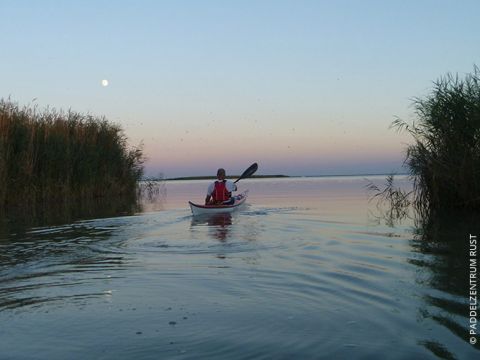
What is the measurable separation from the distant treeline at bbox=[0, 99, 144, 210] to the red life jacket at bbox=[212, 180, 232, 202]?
6849mm

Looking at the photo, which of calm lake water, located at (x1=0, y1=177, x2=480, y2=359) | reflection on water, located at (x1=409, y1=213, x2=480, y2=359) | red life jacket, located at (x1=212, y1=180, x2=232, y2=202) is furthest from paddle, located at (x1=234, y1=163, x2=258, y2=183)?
calm lake water, located at (x1=0, y1=177, x2=480, y2=359)

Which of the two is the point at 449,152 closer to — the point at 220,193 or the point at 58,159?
the point at 220,193

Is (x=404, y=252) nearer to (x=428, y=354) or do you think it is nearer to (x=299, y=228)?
(x=299, y=228)

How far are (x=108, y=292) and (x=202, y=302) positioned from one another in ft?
3.76

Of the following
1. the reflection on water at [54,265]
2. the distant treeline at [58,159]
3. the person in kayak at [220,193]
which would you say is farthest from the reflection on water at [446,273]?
the distant treeline at [58,159]

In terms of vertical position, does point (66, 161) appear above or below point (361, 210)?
above

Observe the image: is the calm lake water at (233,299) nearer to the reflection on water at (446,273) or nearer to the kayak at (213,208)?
the reflection on water at (446,273)

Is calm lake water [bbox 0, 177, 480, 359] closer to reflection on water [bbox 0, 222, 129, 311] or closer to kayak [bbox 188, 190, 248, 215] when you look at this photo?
reflection on water [bbox 0, 222, 129, 311]

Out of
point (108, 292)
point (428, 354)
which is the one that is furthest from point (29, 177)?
point (428, 354)

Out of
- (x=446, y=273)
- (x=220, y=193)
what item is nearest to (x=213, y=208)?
(x=220, y=193)

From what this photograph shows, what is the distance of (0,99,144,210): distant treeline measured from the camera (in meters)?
18.1

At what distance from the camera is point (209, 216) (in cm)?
1538

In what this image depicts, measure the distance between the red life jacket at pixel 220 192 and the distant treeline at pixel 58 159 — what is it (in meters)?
6.85

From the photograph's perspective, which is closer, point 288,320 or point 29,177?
point 288,320
